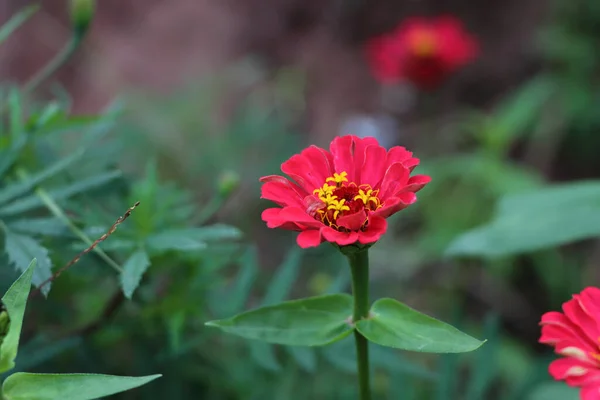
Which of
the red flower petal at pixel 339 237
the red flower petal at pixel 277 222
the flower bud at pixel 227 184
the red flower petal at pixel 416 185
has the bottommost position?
the red flower petal at pixel 339 237

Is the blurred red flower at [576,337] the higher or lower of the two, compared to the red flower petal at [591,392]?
higher

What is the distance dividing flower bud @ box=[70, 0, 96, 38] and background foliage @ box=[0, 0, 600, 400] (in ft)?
0.17

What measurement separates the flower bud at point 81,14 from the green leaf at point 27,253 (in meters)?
0.25

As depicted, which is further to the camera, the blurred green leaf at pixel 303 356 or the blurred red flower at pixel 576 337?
the blurred green leaf at pixel 303 356

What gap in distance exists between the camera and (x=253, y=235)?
52.7 inches

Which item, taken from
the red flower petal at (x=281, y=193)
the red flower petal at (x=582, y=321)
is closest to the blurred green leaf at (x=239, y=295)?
the red flower petal at (x=281, y=193)

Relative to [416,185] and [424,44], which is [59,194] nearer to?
[416,185]

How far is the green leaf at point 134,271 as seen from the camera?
19.2 inches

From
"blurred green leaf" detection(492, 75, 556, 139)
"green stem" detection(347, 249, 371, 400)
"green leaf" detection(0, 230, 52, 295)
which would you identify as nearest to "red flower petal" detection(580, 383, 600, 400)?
"green stem" detection(347, 249, 371, 400)

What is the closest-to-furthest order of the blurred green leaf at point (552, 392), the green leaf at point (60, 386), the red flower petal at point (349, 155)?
the green leaf at point (60, 386)
the red flower petal at point (349, 155)
the blurred green leaf at point (552, 392)

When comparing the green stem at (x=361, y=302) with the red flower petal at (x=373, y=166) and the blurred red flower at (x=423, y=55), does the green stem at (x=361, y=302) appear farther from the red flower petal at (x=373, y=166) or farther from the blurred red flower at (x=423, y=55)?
the blurred red flower at (x=423, y=55)

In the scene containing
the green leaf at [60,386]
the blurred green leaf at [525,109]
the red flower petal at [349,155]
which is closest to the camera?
the green leaf at [60,386]

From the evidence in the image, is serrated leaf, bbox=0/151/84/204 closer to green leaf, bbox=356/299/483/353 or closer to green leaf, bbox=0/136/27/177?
green leaf, bbox=0/136/27/177

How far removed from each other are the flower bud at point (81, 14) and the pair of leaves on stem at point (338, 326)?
40 cm
